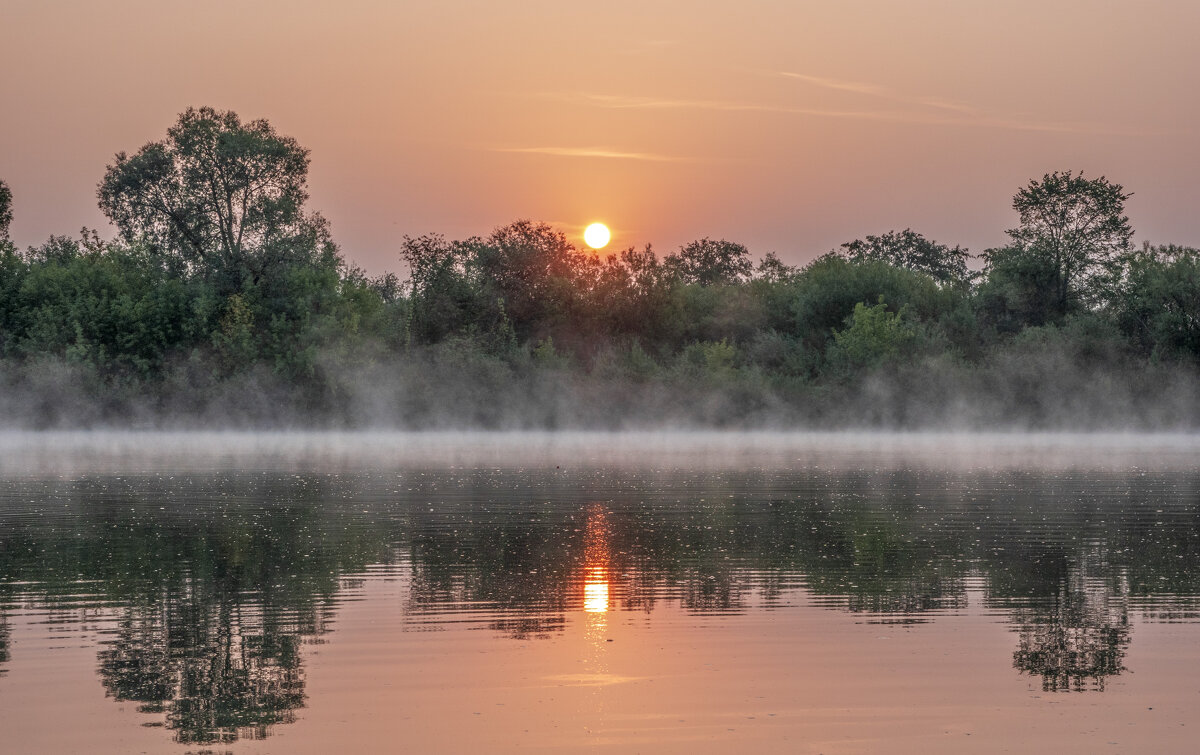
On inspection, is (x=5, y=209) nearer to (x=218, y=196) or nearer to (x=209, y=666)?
(x=218, y=196)

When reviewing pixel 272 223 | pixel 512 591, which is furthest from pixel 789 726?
pixel 272 223

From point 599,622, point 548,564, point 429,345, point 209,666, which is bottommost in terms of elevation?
point 209,666

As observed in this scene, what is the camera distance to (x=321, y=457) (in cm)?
4875

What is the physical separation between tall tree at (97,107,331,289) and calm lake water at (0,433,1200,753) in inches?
1839

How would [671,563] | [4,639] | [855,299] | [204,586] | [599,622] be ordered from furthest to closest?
[855,299], [671,563], [204,586], [599,622], [4,639]

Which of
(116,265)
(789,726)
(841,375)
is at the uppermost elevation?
(116,265)

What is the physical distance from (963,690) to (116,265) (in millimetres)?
73467

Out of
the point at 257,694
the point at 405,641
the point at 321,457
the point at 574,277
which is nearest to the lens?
the point at 257,694

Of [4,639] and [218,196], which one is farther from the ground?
[218,196]

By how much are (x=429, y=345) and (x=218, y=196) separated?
13.0 meters

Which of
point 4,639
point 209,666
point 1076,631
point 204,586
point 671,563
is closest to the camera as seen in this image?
point 209,666

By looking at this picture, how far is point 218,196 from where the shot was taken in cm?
7444

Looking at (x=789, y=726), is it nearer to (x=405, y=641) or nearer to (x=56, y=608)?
(x=405, y=641)

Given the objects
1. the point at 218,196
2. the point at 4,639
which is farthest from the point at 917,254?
the point at 4,639
